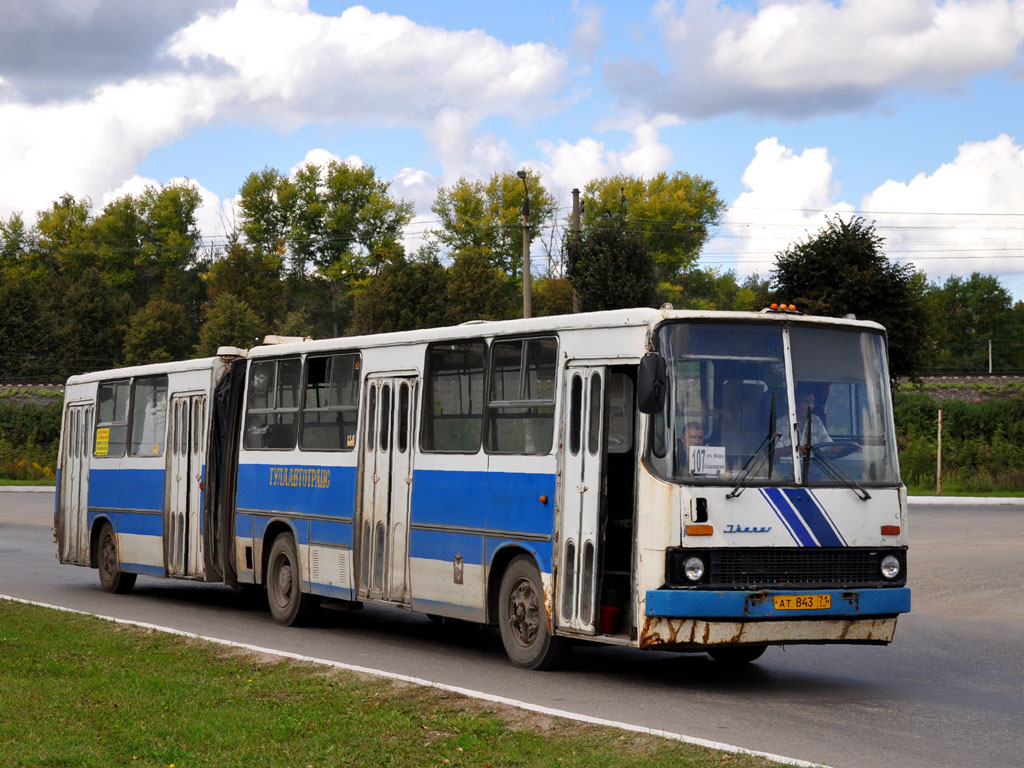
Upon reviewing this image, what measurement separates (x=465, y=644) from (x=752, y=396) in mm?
4648

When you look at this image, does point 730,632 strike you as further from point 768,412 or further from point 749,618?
point 768,412

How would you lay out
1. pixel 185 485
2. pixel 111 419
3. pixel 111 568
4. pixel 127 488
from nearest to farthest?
pixel 185 485 → pixel 127 488 → pixel 111 568 → pixel 111 419

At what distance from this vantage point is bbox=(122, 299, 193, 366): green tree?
96.1 meters

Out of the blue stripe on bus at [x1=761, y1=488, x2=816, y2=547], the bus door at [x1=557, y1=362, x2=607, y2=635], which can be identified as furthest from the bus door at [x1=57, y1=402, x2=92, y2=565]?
the blue stripe on bus at [x1=761, y1=488, x2=816, y2=547]

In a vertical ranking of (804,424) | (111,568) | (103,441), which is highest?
(103,441)

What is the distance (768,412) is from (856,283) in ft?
94.1

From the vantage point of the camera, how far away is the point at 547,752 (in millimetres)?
8180

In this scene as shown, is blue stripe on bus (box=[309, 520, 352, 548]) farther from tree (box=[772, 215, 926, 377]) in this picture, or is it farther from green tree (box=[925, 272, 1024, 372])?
green tree (box=[925, 272, 1024, 372])

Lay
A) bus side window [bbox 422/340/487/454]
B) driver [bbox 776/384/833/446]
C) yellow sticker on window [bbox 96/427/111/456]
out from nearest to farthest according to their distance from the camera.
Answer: driver [bbox 776/384/833/446], bus side window [bbox 422/340/487/454], yellow sticker on window [bbox 96/427/111/456]

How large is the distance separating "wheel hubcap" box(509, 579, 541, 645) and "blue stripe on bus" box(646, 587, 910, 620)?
1692mm

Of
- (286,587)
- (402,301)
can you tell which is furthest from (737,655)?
(402,301)

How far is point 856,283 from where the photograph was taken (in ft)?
128

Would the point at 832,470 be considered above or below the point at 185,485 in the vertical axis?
above

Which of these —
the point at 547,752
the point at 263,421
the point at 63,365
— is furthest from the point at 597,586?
the point at 63,365
